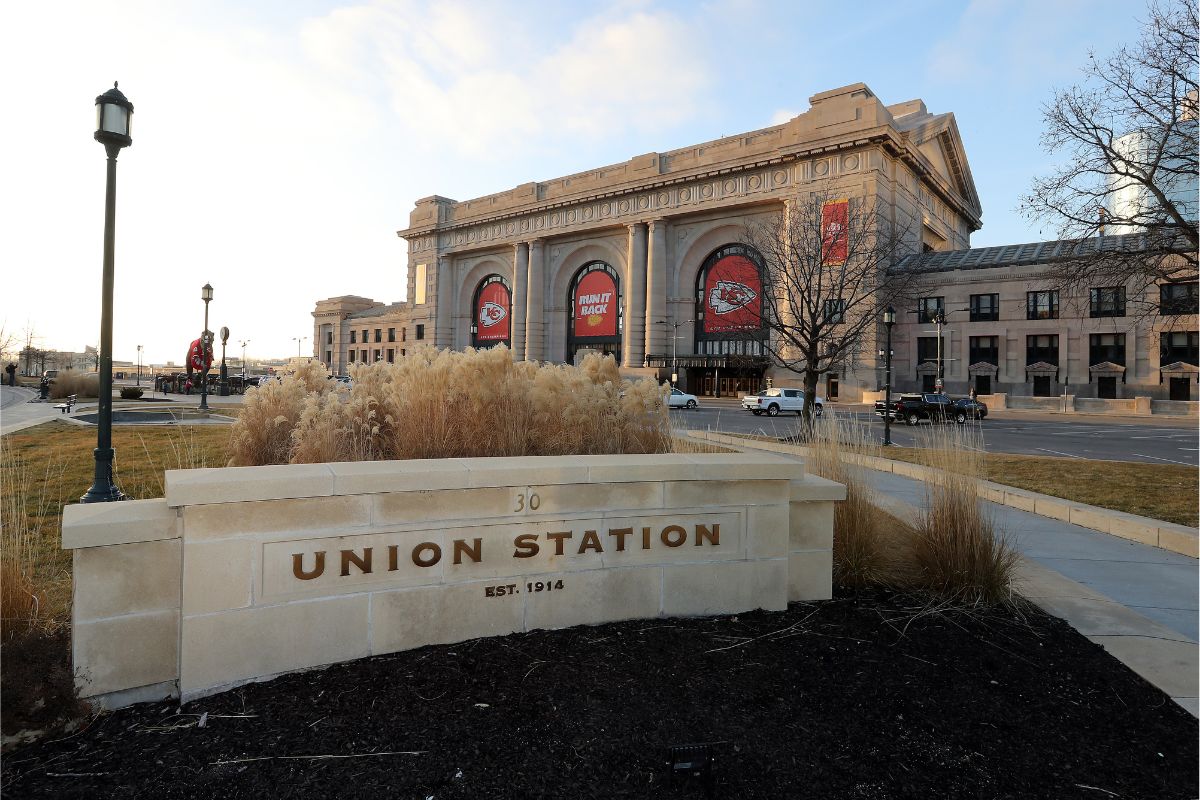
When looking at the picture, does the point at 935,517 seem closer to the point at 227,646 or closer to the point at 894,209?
the point at 227,646

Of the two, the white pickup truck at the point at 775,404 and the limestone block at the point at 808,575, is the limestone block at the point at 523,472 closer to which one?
the limestone block at the point at 808,575

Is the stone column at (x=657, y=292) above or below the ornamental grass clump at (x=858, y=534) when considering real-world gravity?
above

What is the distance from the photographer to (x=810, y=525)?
167 inches

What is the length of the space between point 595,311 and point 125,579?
227 feet

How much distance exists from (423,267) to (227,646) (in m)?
90.1

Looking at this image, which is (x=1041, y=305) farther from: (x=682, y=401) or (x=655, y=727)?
(x=655, y=727)

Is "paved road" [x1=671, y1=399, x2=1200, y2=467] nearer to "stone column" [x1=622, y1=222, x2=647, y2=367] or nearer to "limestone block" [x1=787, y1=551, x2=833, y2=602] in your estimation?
"limestone block" [x1=787, y1=551, x2=833, y2=602]

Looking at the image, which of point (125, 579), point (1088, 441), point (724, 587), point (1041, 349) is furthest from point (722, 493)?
point (1041, 349)

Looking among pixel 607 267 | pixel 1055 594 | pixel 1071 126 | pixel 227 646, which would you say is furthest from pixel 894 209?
pixel 227 646

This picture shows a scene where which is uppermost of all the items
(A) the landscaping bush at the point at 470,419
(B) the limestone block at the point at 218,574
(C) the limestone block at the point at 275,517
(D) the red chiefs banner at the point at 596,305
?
(D) the red chiefs banner at the point at 596,305

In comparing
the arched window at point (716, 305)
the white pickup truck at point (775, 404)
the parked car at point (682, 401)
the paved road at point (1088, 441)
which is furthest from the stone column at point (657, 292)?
the paved road at point (1088, 441)

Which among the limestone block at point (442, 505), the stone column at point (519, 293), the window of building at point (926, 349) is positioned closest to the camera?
the limestone block at point (442, 505)

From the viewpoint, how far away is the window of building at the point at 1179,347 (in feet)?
144

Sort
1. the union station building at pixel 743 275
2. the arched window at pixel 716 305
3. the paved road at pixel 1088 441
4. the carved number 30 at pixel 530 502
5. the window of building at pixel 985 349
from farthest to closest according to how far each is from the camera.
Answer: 1. the arched window at pixel 716 305
2. the window of building at pixel 985 349
3. the union station building at pixel 743 275
4. the paved road at pixel 1088 441
5. the carved number 30 at pixel 530 502
